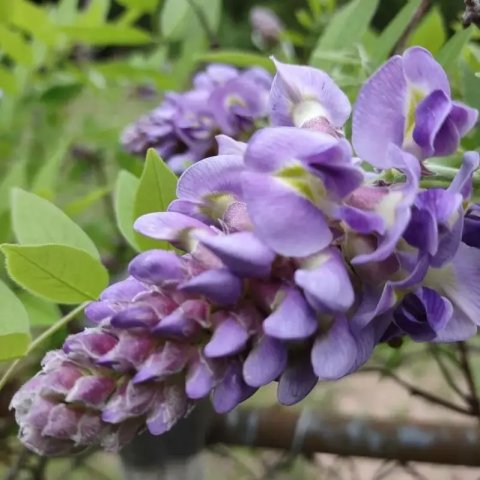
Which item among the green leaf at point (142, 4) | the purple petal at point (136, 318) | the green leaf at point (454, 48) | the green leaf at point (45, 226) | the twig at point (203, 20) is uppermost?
the green leaf at point (454, 48)

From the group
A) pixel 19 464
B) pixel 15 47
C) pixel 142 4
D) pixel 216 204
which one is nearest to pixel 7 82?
pixel 15 47

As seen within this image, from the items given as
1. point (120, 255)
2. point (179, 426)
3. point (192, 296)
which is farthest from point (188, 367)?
point (120, 255)

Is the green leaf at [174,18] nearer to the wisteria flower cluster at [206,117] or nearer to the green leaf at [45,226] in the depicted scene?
the wisteria flower cluster at [206,117]

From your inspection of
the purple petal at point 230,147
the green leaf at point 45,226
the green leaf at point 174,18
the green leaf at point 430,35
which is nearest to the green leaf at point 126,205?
the green leaf at point 45,226

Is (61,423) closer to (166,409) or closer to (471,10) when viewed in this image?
(166,409)

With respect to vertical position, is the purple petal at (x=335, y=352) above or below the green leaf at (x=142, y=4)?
above

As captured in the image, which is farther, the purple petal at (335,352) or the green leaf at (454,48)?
the green leaf at (454,48)
